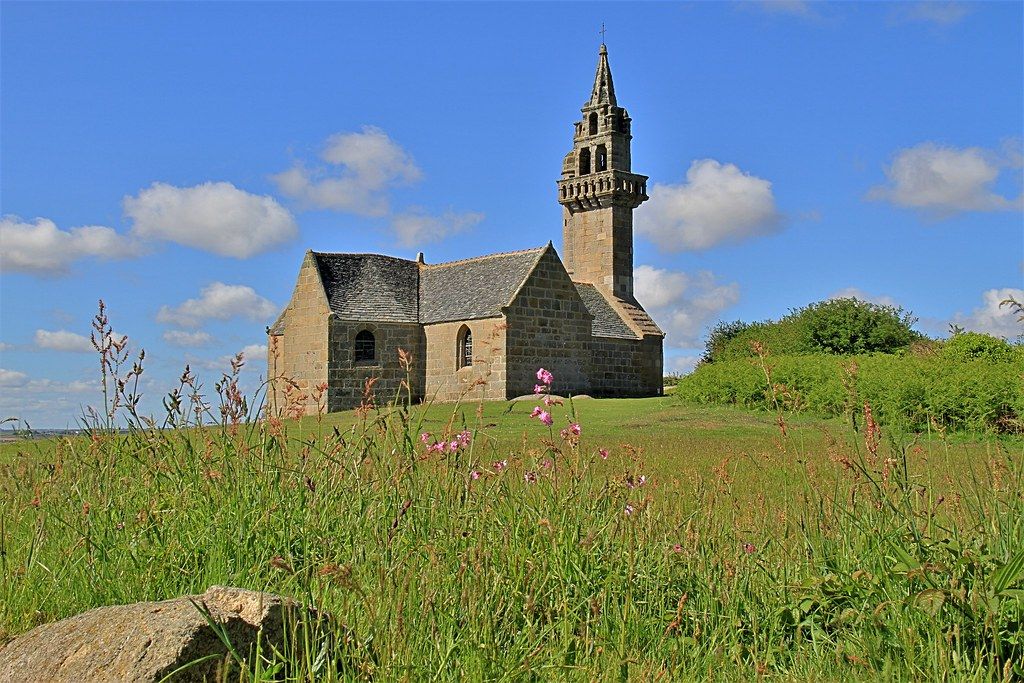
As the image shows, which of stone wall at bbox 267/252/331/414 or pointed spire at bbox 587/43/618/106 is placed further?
pointed spire at bbox 587/43/618/106

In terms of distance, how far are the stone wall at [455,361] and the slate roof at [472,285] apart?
377 millimetres

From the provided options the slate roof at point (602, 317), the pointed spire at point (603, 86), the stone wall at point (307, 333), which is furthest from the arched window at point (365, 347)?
the pointed spire at point (603, 86)

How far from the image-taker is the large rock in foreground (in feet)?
13.8

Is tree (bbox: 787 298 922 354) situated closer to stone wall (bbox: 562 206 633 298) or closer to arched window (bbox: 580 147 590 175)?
stone wall (bbox: 562 206 633 298)

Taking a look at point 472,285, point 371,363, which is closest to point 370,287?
point 371,363

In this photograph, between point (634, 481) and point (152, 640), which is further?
point (634, 481)

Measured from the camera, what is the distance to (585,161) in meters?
49.8

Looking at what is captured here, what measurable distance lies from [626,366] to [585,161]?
13.1 m

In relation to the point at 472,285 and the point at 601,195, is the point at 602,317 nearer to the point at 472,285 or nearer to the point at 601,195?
the point at 601,195

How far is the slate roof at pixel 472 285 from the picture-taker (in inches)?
1417

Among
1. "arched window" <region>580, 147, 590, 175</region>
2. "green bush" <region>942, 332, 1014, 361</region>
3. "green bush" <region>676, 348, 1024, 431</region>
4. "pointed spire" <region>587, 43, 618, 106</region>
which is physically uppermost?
"pointed spire" <region>587, 43, 618, 106</region>

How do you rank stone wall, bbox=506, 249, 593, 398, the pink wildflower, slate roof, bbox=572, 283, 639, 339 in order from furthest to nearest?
slate roof, bbox=572, 283, 639, 339 < stone wall, bbox=506, 249, 593, 398 < the pink wildflower

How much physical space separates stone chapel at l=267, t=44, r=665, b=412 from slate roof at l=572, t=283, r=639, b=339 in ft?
0.36

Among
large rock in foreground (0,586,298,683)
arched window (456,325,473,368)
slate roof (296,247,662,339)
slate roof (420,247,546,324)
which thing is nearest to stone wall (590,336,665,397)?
slate roof (296,247,662,339)
